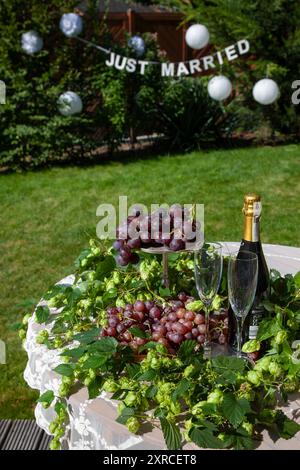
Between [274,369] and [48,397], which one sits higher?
[274,369]

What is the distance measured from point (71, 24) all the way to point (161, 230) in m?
5.52

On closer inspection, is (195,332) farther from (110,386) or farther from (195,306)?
(110,386)

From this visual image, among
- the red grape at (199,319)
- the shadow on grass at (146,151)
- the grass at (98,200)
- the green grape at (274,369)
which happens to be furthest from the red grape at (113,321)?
the shadow on grass at (146,151)

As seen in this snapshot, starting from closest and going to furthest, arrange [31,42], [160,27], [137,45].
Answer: [31,42] → [137,45] → [160,27]

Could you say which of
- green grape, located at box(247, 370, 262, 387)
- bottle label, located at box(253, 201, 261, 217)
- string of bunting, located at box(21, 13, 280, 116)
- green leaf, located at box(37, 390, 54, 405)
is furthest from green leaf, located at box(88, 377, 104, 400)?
string of bunting, located at box(21, 13, 280, 116)

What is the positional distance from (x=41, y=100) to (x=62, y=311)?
5459mm

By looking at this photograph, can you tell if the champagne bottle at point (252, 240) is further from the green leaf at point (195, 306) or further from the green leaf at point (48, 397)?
the green leaf at point (48, 397)

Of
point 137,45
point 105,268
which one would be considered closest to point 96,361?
point 105,268

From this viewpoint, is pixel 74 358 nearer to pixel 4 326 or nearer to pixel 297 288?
pixel 297 288

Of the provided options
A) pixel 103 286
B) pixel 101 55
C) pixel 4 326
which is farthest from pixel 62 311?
pixel 101 55

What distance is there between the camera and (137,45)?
23.1 feet

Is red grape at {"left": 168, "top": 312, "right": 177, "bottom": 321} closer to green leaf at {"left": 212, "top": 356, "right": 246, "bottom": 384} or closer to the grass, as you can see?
green leaf at {"left": 212, "top": 356, "right": 246, "bottom": 384}

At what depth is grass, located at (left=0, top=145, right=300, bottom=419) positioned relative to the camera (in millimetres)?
4324

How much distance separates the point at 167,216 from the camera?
1566 mm
